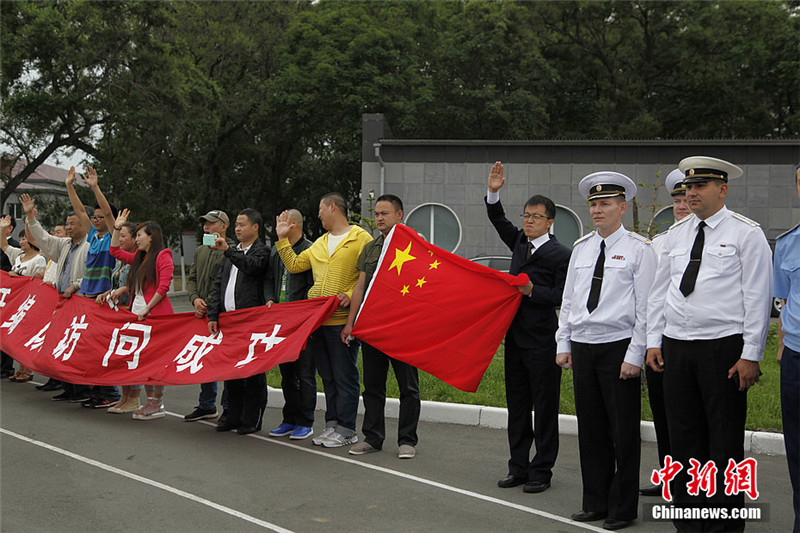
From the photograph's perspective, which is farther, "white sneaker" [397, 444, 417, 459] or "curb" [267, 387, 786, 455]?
"curb" [267, 387, 786, 455]

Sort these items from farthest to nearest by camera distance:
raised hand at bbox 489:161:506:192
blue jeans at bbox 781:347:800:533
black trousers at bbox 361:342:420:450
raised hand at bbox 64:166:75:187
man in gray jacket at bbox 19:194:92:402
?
man in gray jacket at bbox 19:194:92:402 → raised hand at bbox 64:166:75:187 → black trousers at bbox 361:342:420:450 → raised hand at bbox 489:161:506:192 → blue jeans at bbox 781:347:800:533

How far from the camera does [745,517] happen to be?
15.2ft

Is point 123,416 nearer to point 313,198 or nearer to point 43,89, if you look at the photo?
point 43,89

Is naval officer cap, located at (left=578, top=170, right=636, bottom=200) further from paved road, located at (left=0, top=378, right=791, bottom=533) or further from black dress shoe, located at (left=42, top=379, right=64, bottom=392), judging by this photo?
black dress shoe, located at (left=42, top=379, right=64, bottom=392)

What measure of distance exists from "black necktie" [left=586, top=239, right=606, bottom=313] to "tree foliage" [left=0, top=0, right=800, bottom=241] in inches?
983

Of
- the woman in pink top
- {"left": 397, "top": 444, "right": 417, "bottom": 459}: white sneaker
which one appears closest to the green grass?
the woman in pink top

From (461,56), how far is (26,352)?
91.1ft

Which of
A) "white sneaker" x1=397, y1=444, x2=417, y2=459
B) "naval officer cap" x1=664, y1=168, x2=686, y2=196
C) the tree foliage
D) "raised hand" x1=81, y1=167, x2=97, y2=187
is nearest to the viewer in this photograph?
"naval officer cap" x1=664, y1=168, x2=686, y2=196

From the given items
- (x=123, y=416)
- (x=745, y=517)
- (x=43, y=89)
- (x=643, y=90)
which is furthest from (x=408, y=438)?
(x=643, y=90)

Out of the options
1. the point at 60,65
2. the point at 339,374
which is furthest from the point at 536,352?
the point at 60,65

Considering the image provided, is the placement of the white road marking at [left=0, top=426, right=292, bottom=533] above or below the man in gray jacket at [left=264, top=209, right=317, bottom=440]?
below

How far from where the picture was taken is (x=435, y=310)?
6.42 m

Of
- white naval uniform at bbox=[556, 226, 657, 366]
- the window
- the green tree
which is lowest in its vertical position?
white naval uniform at bbox=[556, 226, 657, 366]

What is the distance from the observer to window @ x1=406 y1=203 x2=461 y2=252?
80.0 feet
